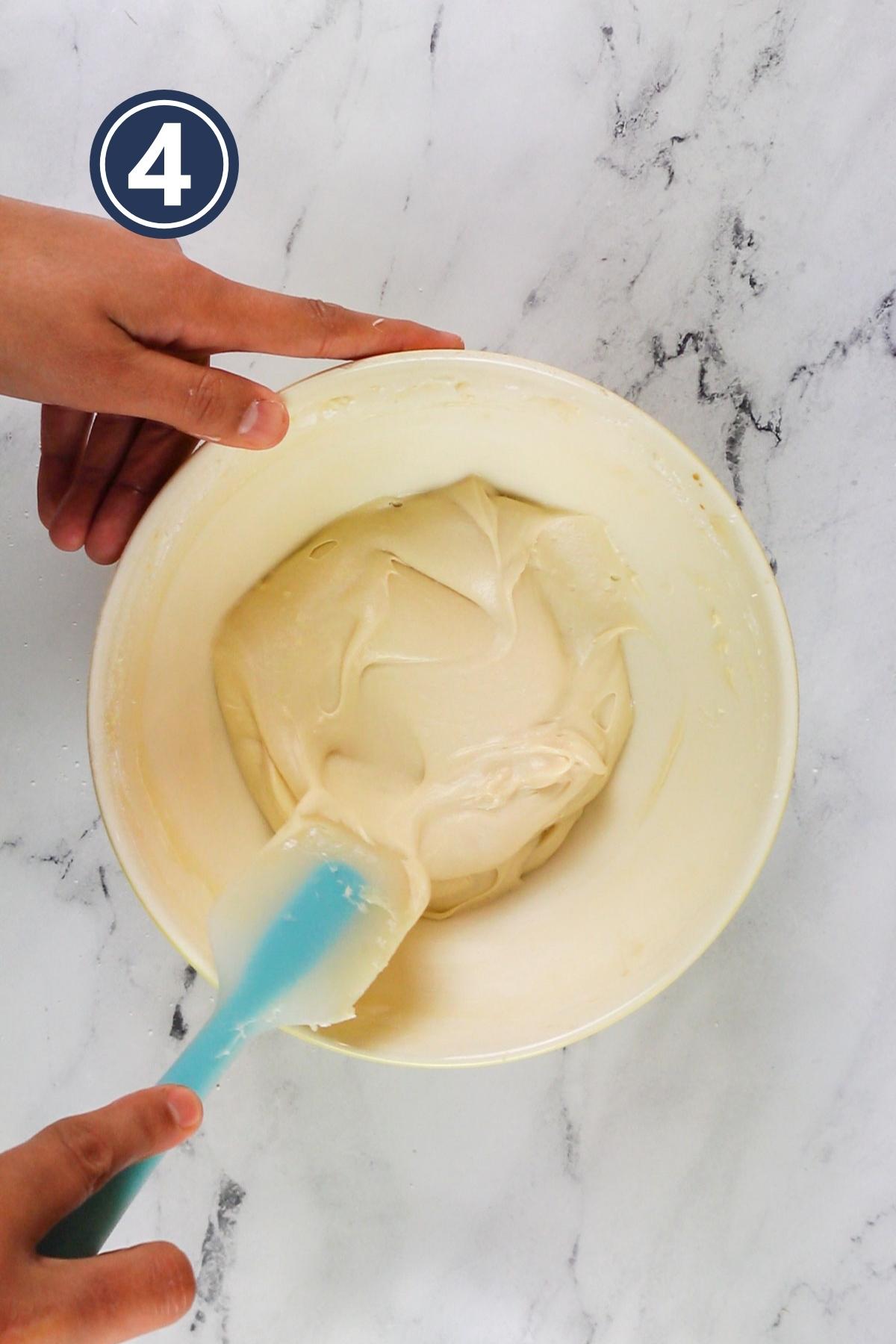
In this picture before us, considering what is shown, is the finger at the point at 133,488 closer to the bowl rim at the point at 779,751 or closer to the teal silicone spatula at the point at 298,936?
the bowl rim at the point at 779,751

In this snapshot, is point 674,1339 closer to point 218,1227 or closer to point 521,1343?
point 521,1343

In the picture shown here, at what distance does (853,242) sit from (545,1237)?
91 cm

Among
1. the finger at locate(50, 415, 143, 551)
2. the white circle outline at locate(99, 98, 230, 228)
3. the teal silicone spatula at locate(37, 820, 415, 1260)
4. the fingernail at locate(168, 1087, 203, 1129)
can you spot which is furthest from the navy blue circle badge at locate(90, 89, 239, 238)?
the fingernail at locate(168, 1087, 203, 1129)

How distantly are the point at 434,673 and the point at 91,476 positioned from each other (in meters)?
0.35

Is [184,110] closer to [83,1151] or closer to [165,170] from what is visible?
[165,170]

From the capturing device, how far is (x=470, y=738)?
0.88m

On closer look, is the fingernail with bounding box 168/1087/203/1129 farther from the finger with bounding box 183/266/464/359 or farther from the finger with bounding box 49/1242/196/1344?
the finger with bounding box 183/266/464/359

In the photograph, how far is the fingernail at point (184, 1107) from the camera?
66 cm

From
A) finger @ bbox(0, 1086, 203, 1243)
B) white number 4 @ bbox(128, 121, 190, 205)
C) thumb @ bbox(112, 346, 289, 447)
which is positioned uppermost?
white number 4 @ bbox(128, 121, 190, 205)

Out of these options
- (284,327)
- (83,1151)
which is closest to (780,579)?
(284,327)

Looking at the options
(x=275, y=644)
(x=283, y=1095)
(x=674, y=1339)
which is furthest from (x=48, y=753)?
(x=674, y=1339)

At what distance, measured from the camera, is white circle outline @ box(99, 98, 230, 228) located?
3.16 ft

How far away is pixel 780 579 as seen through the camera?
3.11 feet

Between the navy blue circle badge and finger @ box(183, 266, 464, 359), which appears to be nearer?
finger @ box(183, 266, 464, 359)
